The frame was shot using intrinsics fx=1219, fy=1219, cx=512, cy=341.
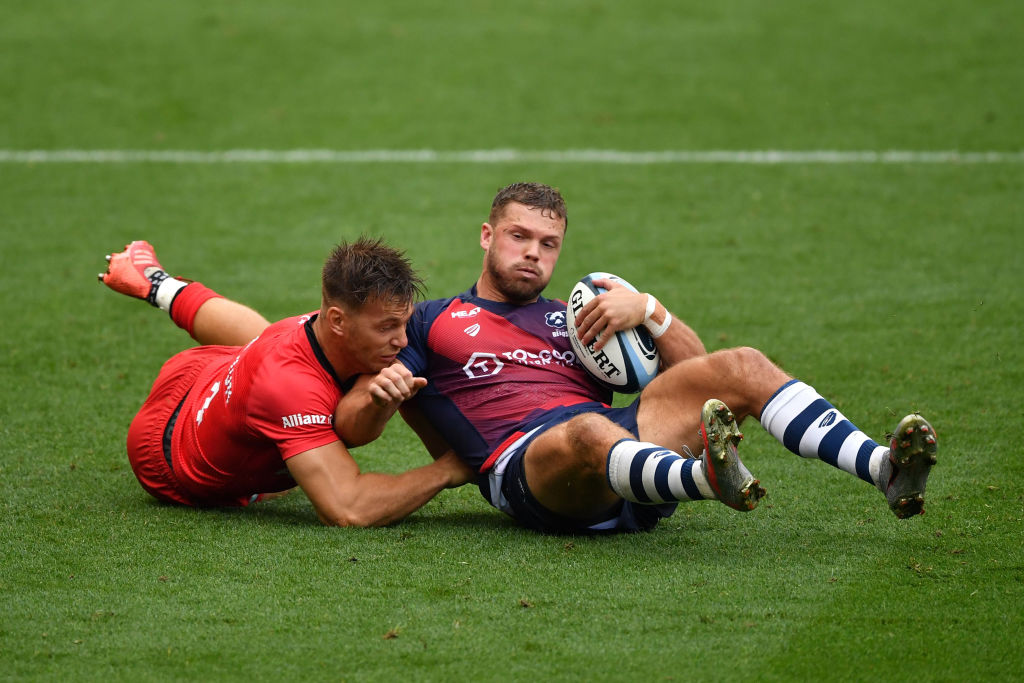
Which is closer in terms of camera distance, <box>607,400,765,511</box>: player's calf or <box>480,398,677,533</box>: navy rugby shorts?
<box>607,400,765,511</box>: player's calf

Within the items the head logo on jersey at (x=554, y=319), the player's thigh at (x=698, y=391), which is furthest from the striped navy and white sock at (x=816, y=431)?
the head logo on jersey at (x=554, y=319)

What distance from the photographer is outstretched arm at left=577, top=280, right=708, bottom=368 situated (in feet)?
15.5

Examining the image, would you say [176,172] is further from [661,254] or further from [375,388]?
[375,388]

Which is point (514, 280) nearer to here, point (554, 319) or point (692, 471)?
point (554, 319)

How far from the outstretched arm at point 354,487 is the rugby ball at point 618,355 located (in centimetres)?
72

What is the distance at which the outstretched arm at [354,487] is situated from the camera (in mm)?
4570

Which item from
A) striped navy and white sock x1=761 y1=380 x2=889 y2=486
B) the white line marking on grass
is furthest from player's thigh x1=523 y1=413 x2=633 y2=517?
the white line marking on grass

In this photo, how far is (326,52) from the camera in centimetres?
1419

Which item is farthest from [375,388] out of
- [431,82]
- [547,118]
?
[431,82]

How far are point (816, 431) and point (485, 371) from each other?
51.5 inches

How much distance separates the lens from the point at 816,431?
426 centimetres

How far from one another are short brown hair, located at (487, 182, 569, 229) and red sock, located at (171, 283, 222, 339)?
5.33 feet

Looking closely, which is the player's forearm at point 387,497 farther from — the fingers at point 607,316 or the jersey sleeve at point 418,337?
the fingers at point 607,316

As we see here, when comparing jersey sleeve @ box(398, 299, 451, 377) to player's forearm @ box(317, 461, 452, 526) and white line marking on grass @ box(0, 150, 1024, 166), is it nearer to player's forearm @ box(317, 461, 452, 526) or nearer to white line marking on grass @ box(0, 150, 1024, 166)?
player's forearm @ box(317, 461, 452, 526)
